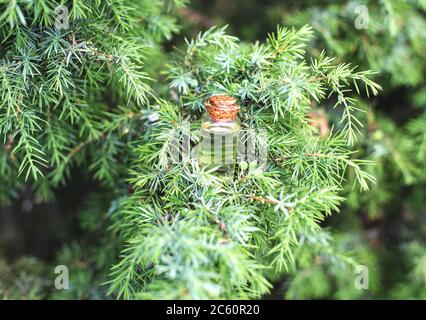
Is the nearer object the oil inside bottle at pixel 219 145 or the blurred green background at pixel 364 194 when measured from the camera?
the oil inside bottle at pixel 219 145

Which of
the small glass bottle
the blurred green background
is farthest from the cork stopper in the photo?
the blurred green background

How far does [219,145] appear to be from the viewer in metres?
0.67

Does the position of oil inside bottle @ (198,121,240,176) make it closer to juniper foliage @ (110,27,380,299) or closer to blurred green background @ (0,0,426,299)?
juniper foliage @ (110,27,380,299)

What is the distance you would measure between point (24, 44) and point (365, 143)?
0.75 m

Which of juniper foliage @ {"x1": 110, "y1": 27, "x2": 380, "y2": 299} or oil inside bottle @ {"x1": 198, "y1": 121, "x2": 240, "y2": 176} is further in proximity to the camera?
oil inside bottle @ {"x1": 198, "y1": 121, "x2": 240, "y2": 176}

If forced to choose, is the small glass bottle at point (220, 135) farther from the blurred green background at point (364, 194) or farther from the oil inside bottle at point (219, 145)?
the blurred green background at point (364, 194)

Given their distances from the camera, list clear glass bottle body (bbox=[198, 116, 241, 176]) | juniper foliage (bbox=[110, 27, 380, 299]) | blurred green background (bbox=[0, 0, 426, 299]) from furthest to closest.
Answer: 1. blurred green background (bbox=[0, 0, 426, 299])
2. clear glass bottle body (bbox=[198, 116, 241, 176])
3. juniper foliage (bbox=[110, 27, 380, 299])

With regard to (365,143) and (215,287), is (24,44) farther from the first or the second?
(365,143)

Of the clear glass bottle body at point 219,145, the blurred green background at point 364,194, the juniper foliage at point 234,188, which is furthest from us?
the blurred green background at point 364,194

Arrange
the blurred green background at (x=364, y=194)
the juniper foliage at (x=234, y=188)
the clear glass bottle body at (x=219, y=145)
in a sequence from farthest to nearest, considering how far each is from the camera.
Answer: the blurred green background at (x=364, y=194)
the clear glass bottle body at (x=219, y=145)
the juniper foliage at (x=234, y=188)

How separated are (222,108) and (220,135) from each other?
41mm

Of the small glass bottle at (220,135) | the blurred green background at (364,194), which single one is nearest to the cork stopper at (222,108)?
the small glass bottle at (220,135)

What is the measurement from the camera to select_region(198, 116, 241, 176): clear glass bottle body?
25.9 inches

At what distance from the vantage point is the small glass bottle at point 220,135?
65 centimetres
